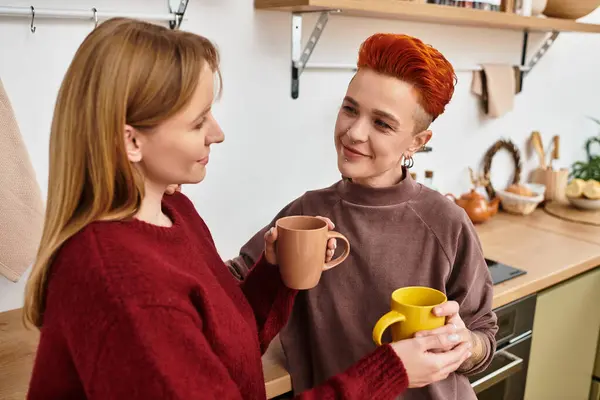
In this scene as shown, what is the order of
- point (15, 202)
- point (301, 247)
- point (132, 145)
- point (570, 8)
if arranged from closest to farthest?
1. point (132, 145)
2. point (301, 247)
3. point (15, 202)
4. point (570, 8)

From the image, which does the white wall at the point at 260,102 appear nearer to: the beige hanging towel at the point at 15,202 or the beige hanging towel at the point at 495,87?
the beige hanging towel at the point at 495,87

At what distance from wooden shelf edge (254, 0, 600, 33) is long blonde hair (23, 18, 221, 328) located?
2.62 ft

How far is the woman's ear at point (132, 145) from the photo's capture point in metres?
0.77

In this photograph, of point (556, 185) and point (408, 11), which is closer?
point (408, 11)

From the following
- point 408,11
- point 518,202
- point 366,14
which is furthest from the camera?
point 518,202

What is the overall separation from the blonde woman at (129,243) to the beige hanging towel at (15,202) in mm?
520

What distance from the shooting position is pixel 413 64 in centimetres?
109

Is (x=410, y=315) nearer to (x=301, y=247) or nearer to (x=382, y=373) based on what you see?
(x=382, y=373)

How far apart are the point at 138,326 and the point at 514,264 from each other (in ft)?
4.98

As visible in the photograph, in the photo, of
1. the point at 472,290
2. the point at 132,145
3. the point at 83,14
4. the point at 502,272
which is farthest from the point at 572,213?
the point at 132,145

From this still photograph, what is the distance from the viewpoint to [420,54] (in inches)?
42.8

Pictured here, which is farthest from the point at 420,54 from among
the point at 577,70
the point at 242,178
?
the point at 577,70

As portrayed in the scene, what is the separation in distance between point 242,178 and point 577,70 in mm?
1941

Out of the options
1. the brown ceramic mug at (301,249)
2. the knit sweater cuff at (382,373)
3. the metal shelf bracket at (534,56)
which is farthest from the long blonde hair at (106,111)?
the metal shelf bracket at (534,56)
